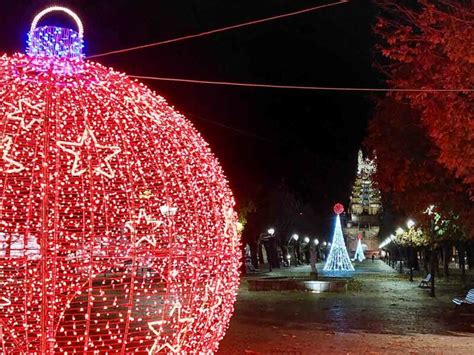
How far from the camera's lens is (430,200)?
17.0m

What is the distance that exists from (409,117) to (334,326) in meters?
5.30

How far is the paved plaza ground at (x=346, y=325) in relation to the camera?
11742mm

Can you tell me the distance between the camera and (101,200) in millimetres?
5566

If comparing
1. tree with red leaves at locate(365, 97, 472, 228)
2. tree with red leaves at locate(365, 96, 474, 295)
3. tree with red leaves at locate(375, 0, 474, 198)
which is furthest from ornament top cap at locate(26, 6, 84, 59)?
tree with red leaves at locate(365, 97, 472, 228)

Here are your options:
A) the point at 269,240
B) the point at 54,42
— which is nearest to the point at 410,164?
the point at 54,42

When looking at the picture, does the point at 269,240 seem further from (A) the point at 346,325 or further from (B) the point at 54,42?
(B) the point at 54,42

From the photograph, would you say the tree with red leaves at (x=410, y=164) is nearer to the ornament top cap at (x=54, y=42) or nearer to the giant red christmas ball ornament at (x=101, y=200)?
the giant red christmas ball ornament at (x=101, y=200)

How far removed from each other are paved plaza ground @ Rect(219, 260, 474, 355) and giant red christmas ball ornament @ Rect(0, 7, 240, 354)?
576cm

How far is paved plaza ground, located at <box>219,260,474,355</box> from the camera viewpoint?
38.5 ft

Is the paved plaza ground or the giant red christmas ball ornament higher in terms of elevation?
the giant red christmas ball ornament

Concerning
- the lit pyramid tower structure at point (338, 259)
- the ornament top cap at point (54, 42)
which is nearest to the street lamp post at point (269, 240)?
the lit pyramid tower structure at point (338, 259)

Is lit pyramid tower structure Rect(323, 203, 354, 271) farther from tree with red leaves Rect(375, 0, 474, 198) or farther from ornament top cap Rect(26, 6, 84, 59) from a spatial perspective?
ornament top cap Rect(26, 6, 84, 59)

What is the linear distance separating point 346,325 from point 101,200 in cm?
1043

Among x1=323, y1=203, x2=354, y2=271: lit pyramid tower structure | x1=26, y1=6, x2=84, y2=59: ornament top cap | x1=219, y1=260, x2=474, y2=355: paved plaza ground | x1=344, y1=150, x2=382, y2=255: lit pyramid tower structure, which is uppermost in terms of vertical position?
x1=344, y1=150, x2=382, y2=255: lit pyramid tower structure
